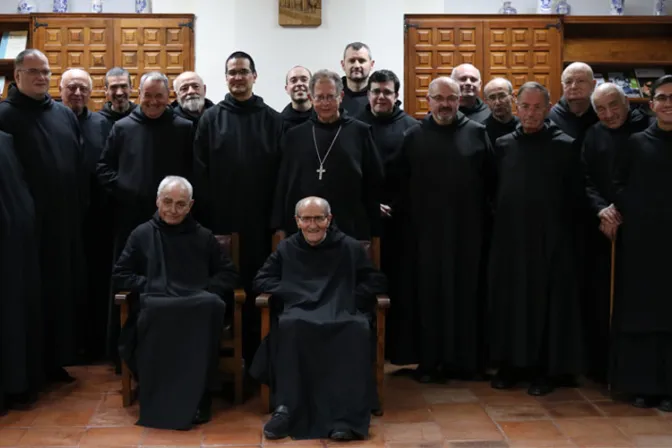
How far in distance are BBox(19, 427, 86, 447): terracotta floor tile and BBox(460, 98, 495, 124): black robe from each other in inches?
119

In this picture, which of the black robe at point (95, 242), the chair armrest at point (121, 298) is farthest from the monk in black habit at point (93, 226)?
the chair armrest at point (121, 298)

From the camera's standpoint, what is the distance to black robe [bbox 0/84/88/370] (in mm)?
4555

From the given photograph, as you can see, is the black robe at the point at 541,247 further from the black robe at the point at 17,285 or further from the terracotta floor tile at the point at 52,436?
the black robe at the point at 17,285

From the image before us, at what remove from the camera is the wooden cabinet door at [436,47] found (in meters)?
7.60

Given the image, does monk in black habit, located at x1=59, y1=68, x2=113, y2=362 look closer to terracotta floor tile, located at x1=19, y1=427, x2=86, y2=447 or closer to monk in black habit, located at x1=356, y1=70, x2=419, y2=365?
terracotta floor tile, located at x1=19, y1=427, x2=86, y2=447

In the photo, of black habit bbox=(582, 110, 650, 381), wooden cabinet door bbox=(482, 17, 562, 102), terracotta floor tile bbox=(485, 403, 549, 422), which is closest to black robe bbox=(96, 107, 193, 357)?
terracotta floor tile bbox=(485, 403, 549, 422)

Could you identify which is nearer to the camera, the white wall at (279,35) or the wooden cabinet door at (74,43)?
the wooden cabinet door at (74,43)

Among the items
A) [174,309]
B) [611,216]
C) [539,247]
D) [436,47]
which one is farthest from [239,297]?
[436,47]

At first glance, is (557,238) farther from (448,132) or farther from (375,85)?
(375,85)

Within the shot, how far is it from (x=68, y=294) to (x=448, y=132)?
236 centimetres

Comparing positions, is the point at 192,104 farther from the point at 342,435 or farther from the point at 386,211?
the point at 342,435

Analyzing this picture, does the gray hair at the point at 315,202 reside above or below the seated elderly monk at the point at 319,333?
above

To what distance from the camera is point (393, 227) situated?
497 cm

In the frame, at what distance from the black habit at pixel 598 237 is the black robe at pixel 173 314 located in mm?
2062
